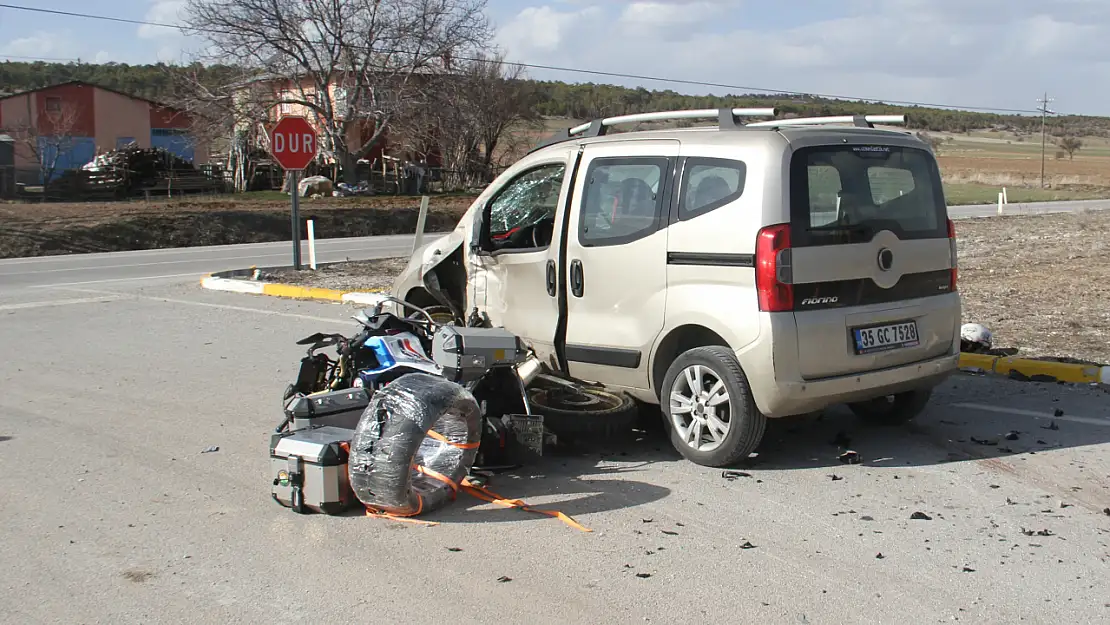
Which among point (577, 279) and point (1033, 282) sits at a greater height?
point (577, 279)

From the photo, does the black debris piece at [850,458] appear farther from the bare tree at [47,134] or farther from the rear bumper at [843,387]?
the bare tree at [47,134]

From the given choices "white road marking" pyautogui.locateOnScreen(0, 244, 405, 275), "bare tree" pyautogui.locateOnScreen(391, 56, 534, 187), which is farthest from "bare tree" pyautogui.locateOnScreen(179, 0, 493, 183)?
"white road marking" pyautogui.locateOnScreen(0, 244, 405, 275)

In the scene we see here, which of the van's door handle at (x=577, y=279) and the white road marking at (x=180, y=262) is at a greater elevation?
the van's door handle at (x=577, y=279)

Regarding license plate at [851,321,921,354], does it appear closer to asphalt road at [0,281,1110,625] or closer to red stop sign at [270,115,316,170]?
asphalt road at [0,281,1110,625]

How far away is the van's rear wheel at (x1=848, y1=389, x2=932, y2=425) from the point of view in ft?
23.0

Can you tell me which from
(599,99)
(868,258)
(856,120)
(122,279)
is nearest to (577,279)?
(868,258)

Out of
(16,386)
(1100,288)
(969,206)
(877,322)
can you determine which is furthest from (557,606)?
(969,206)

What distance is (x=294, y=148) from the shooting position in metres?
17.8

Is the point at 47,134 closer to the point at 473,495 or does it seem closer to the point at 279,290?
the point at 279,290

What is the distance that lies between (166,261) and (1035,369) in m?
16.9

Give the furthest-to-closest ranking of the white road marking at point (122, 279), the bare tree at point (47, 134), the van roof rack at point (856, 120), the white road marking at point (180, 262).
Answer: the bare tree at point (47, 134), the white road marking at point (180, 262), the white road marking at point (122, 279), the van roof rack at point (856, 120)

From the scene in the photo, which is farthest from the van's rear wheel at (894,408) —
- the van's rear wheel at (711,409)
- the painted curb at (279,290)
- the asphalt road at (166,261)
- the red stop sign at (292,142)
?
the asphalt road at (166,261)

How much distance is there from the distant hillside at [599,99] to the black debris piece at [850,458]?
2.12 metres

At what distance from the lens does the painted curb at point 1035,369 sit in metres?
8.18
